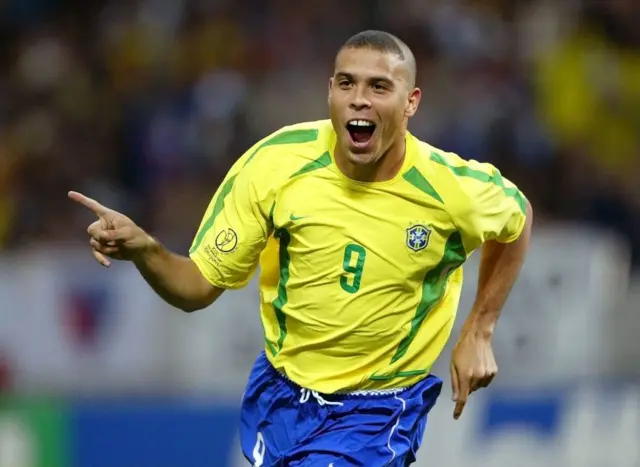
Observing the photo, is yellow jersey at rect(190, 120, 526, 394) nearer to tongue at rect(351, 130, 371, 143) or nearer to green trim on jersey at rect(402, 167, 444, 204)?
green trim on jersey at rect(402, 167, 444, 204)

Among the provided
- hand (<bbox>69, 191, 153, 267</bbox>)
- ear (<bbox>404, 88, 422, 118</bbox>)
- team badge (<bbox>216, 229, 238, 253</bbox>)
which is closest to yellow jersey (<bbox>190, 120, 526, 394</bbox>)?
team badge (<bbox>216, 229, 238, 253</bbox>)

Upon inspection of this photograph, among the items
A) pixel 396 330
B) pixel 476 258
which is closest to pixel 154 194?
pixel 476 258

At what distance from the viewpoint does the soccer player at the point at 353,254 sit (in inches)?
182

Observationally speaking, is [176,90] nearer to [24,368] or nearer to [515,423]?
[24,368]

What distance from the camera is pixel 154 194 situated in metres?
10.1

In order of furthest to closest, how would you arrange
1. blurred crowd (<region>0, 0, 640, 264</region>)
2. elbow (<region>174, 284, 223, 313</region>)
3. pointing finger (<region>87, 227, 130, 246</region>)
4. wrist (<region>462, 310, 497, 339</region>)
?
1. blurred crowd (<region>0, 0, 640, 264</region>)
2. wrist (<region>462, 310, 497, 339</region>)
3. elbow (<region>174, 284, 223, 313</region>)
4. pointing finger (<region>87, 227, 130, 246</region>)

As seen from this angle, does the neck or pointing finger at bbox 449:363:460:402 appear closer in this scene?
the neck

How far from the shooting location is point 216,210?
15.8ft

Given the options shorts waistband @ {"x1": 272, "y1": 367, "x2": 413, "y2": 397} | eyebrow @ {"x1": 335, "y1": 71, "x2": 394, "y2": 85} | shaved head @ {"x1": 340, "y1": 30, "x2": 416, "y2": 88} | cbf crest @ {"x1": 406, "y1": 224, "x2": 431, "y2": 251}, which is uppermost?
shaved head @ {"x1": 340, "y1": 30, "x2": 416, "y2": 88}

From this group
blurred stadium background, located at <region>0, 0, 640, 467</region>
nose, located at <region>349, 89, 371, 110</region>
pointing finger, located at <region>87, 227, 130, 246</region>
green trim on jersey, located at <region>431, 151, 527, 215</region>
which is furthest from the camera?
blurred stadium background, located at <region>0, 0, 640, 467</region>

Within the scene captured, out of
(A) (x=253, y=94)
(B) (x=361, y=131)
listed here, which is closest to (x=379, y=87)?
(B) (x=361, y=131)

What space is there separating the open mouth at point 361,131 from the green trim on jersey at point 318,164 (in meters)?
0.15

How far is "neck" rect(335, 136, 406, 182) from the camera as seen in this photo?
473cm

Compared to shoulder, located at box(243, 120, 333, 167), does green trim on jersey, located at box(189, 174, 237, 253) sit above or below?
below
